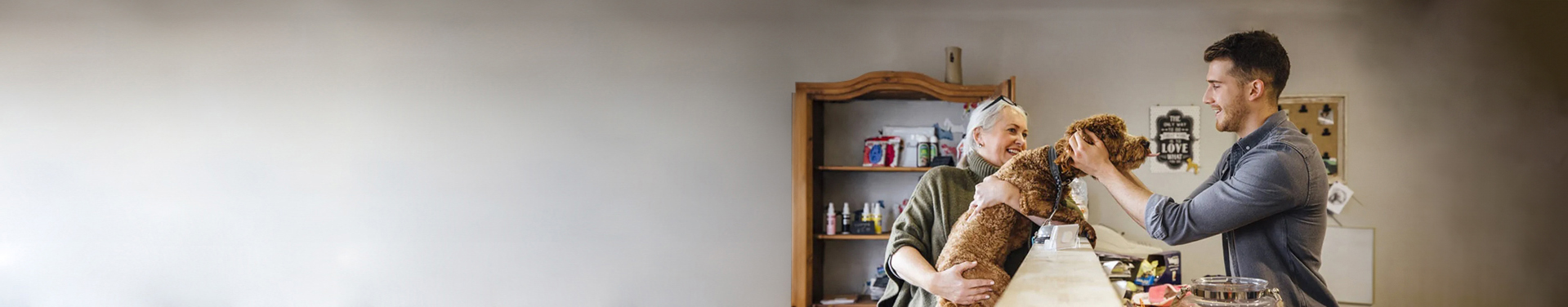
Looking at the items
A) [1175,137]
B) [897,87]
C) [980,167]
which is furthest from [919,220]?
[1175,137]

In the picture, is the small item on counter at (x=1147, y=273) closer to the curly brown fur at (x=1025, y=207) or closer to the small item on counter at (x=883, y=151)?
the small item on counter at (x=883, y=151)

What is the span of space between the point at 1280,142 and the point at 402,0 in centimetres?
339

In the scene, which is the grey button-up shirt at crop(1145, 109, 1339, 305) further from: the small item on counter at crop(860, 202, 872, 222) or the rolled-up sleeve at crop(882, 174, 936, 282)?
the small item on counter at crop(860, 202, 872, 222)

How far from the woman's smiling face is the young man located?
34 cm

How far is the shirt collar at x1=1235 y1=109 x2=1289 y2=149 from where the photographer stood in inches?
62.6

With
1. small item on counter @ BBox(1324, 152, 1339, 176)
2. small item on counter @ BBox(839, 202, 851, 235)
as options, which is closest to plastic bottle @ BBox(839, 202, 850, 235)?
small item on counter @ BBox(839, 202, 851, 235)

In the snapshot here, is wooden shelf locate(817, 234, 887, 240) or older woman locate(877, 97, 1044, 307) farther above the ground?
older woman locate(877, 97, 1044, 307)

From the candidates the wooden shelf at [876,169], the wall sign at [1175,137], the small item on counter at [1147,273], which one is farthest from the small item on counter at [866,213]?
the wall sign at [1175,137]

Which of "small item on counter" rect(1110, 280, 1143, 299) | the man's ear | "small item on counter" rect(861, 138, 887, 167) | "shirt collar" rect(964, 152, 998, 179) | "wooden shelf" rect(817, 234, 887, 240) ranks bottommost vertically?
"small item on counter" rect(1110, 280, 1143, 299)

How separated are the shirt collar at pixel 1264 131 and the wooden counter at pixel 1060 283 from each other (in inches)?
18.8

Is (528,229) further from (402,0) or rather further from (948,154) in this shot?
(948,154)

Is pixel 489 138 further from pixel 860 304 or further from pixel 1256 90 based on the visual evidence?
pixel 1256 90

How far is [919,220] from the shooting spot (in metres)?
1.83

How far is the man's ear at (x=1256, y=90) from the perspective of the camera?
1.60m
